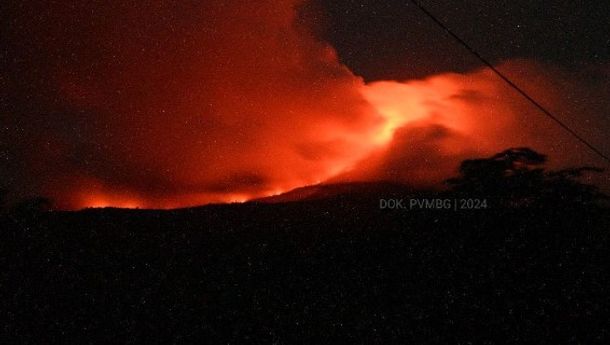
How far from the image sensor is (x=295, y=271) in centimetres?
1747

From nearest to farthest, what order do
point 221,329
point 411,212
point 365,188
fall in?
point 221,329 < point 411,212 < point 365,188

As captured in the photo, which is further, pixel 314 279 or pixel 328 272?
pixel 328 272

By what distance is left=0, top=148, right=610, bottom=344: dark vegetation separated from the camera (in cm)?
1124

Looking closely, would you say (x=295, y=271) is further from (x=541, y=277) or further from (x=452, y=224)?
(x=452, y=224)

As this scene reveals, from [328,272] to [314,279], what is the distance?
1.18 metres

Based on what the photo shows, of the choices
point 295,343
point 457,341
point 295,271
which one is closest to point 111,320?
point 295,343

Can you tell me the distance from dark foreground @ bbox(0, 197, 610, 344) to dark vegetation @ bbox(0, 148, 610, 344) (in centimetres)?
7

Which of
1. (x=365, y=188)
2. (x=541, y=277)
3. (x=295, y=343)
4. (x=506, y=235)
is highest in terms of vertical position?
(x=365, y=188)

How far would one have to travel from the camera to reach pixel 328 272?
17422 millimetres

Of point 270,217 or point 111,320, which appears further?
point 270,217

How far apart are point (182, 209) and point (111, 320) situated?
66.3 feet

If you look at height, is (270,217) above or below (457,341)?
above

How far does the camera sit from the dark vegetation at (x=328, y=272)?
11242 mm

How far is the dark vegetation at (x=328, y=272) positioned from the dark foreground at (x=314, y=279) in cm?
7
